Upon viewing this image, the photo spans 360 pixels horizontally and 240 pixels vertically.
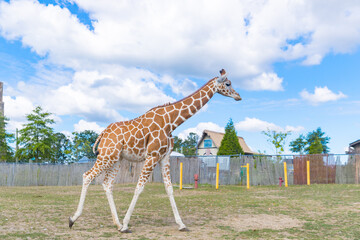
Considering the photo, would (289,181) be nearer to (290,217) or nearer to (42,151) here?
(290,217)

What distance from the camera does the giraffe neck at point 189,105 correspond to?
260 inches

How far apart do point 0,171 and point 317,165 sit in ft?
66.7

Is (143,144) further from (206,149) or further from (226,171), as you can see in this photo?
(206,149)

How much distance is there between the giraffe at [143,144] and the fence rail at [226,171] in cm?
1344

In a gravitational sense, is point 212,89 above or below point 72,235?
above

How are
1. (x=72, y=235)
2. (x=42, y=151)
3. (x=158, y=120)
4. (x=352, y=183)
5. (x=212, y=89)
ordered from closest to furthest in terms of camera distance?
(x=72, y=235)
(x=158, y=120)
(x=212, y=89)
(x=352, y=183)
(x=42, y=151)

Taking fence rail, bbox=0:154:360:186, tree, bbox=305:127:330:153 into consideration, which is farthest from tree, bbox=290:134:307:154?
fence rail, bbox=0:154:360:186

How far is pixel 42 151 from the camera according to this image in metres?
31.3

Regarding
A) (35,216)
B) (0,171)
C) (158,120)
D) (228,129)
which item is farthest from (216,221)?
(228,129)

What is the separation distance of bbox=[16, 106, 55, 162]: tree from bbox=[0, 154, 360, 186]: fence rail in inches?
390

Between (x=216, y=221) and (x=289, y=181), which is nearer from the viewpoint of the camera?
(x=216, y=221)

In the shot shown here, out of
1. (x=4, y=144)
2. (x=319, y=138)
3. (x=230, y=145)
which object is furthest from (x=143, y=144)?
(x=319, y=138)

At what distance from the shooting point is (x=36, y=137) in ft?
107

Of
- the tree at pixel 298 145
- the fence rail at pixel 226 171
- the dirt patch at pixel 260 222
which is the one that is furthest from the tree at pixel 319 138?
the dirt patch at pixel 260 222
